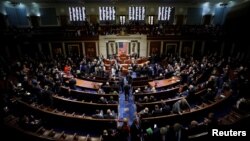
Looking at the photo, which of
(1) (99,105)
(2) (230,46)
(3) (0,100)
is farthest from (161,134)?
(2) (230,46)

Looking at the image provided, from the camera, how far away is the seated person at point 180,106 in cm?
844

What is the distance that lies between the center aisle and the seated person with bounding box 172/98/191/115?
2.53 metres

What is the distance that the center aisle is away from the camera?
33.0 feet

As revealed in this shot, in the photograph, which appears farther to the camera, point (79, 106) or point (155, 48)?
point (155, 48)

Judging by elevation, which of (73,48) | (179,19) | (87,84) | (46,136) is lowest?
(87,84)

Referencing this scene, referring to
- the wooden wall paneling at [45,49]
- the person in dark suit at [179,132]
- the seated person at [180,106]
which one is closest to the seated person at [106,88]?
the seated person at [180,106]

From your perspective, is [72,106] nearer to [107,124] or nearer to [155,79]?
[107,124]

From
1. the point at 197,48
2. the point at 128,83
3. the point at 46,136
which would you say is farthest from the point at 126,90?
the point at 197,48

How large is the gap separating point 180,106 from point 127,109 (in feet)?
9.71

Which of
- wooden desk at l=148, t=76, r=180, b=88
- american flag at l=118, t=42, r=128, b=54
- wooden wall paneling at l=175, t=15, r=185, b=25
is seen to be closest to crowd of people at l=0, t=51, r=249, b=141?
wooden desk at l=148, t=76, r=180, b=88

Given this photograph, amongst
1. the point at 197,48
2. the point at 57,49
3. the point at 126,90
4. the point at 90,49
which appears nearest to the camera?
the point at 126,90

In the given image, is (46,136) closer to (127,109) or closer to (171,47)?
(127,109)

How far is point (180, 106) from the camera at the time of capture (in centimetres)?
888

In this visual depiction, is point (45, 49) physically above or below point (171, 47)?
below
